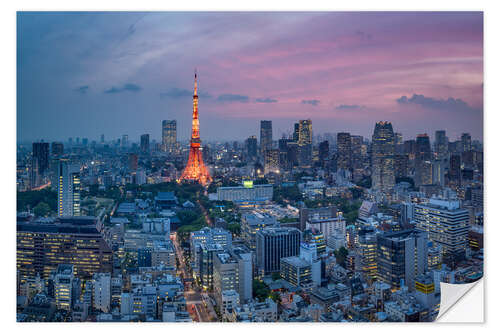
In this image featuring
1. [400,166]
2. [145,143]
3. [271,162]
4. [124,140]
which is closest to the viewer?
[124,140]

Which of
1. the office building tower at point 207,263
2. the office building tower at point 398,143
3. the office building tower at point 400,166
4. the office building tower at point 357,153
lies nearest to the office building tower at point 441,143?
the office building tower at point 398,143

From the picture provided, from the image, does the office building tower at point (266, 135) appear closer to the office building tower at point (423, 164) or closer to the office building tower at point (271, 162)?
the office building tower at point (271, 162)

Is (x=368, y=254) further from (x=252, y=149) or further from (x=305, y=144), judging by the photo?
(x=252, y=149)

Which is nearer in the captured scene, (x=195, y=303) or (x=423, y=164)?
(x=195, y=303)

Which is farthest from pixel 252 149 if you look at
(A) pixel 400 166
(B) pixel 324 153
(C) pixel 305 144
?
(A) pixel 400 166

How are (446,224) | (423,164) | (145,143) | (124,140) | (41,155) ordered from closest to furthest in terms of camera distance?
1. (41,155)
2. (446,224)
3. (124,140)
4. (145,143)
5. (423,164)
